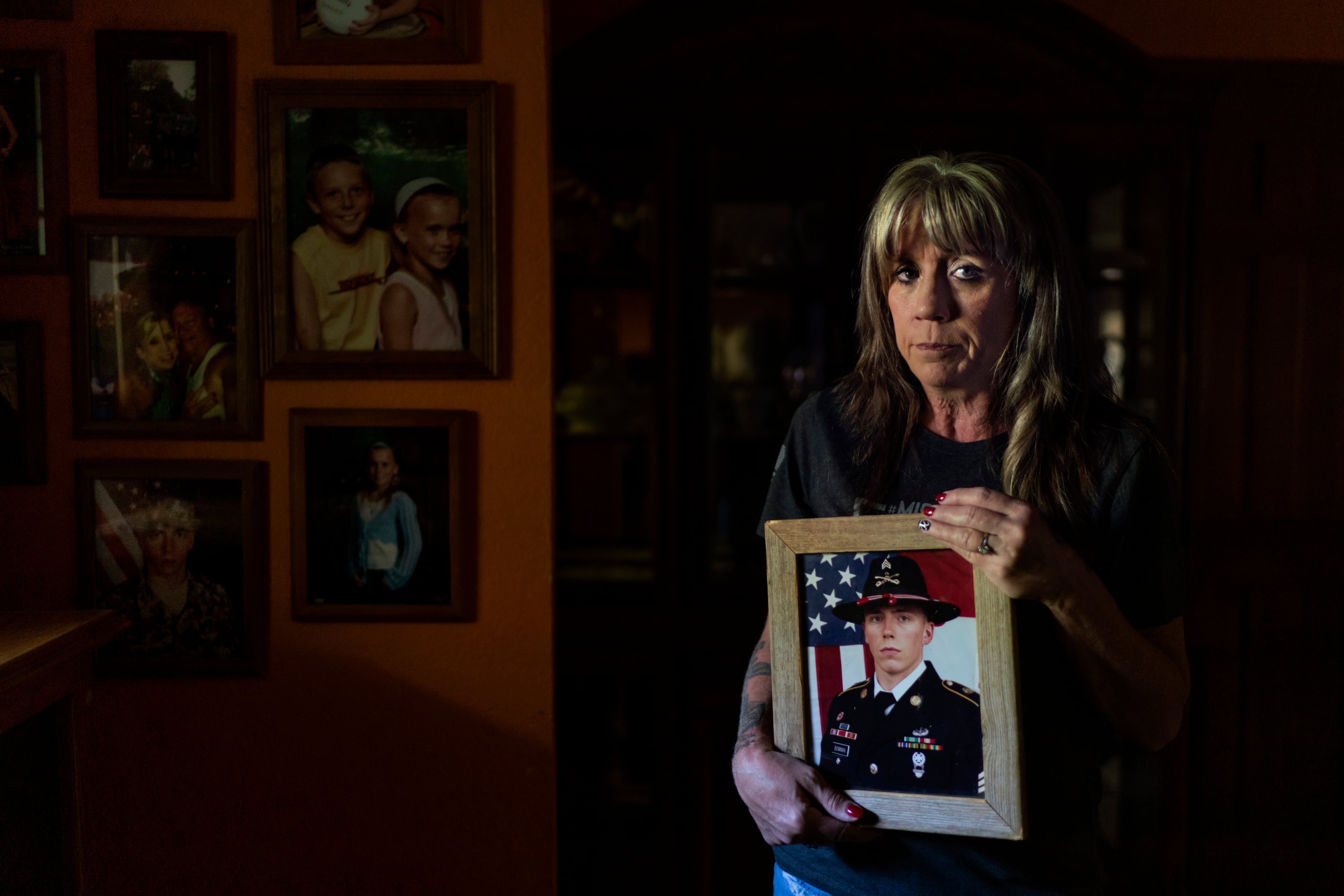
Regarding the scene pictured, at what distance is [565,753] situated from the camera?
2482mm

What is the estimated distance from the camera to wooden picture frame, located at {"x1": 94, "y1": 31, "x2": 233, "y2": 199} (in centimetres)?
169

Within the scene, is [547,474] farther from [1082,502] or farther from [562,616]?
[1082,502]

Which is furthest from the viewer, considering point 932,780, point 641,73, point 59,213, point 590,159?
point 590,159

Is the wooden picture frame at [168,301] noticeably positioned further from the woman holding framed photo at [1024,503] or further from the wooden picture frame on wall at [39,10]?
the woman holding framed photo at [1024,503]

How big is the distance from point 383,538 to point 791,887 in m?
1.09

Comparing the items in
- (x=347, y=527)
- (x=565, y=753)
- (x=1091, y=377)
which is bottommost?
(x=565, y=753)

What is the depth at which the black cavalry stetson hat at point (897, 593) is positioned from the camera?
96 cm

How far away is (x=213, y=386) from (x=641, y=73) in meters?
1.29

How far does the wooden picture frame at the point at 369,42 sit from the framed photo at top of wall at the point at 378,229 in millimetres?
51

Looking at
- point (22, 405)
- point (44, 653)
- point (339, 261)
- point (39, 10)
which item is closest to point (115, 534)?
point (22, 405)

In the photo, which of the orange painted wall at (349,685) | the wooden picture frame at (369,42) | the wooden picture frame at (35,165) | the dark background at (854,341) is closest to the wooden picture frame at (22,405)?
the orange painted wall at (349,685)

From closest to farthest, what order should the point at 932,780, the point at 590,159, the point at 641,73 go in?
the point at 932,780, the point at 641,73, the point at 590,159

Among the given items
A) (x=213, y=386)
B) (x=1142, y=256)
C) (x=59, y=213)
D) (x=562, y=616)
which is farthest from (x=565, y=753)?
(x=1142, y=256)

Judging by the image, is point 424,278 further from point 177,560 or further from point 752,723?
point 752,723
